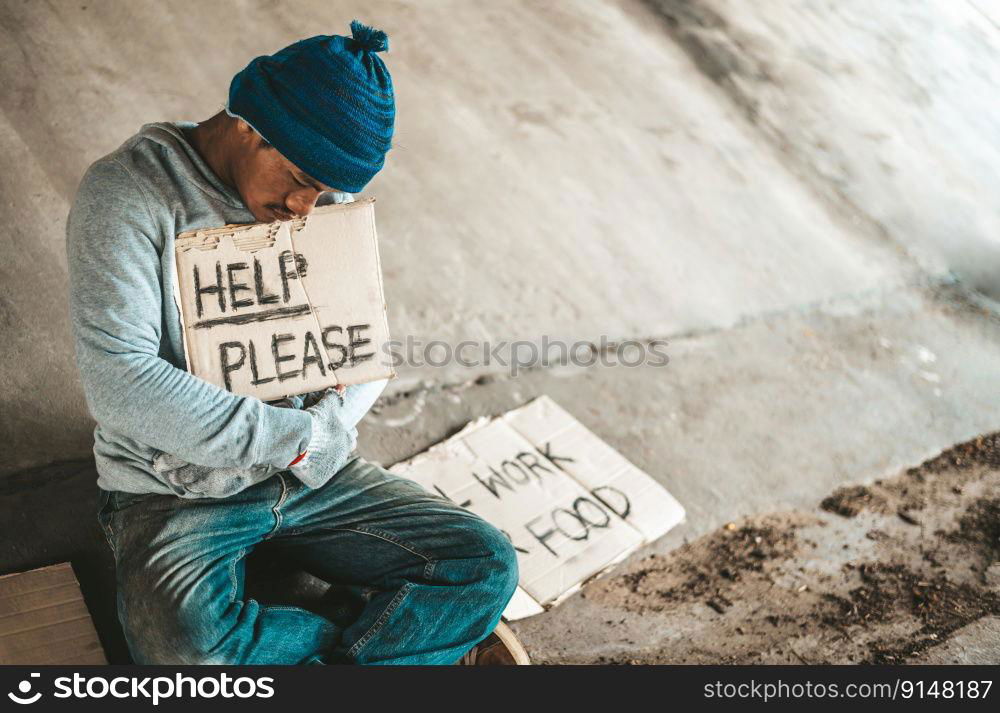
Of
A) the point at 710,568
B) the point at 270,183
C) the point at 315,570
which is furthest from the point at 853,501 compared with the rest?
the point at 270,183

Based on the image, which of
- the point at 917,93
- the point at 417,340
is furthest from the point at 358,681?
the point at 917,93

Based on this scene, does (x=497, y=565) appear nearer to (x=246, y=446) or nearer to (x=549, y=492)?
(x=246, y=446)

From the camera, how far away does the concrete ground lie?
211 cm

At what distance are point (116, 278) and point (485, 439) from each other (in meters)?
1.26

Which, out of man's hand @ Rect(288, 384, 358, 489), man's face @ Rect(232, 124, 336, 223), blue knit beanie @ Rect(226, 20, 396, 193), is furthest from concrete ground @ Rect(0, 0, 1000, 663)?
blue knit beanie @ Rect(226, 20, 396, 193)

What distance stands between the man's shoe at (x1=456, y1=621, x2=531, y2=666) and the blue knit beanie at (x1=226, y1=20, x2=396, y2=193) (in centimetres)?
99

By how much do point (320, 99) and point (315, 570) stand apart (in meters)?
0.94

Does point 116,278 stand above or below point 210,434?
above

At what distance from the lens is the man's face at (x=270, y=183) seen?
4.51 feet

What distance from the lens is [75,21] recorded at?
2990 mm

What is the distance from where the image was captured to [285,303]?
1.50 meters

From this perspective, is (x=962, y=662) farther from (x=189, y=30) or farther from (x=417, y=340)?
(x=189, y=30)

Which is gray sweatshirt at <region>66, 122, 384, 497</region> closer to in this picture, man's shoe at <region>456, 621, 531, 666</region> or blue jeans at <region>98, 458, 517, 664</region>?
blue jeans at <region>98, 458, 517, 664</region>

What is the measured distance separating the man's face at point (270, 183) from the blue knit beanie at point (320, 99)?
29mm
